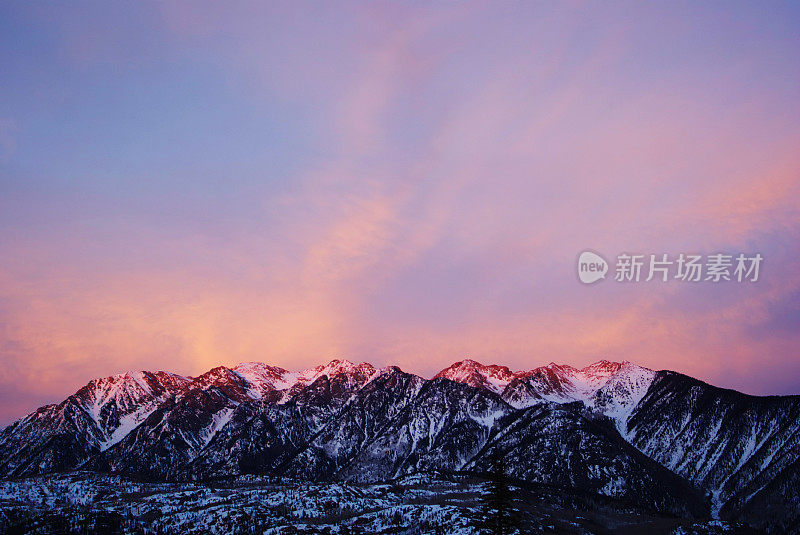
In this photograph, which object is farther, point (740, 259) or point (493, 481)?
point (740, 259)

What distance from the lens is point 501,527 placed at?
63719 mm

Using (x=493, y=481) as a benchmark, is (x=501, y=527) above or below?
below

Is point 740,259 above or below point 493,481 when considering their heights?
above

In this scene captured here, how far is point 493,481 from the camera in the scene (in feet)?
208

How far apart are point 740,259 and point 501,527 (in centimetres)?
8147

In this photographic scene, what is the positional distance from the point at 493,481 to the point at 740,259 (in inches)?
3175

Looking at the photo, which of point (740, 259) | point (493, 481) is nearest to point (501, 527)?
point (493, 481)

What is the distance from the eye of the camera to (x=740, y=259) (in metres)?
118

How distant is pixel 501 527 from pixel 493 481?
486cm

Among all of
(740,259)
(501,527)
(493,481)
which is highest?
(740,259)

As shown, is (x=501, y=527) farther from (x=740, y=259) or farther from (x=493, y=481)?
(x=740, y=259)

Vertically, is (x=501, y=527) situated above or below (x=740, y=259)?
below

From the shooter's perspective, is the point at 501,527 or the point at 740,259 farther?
the point at 740,259
